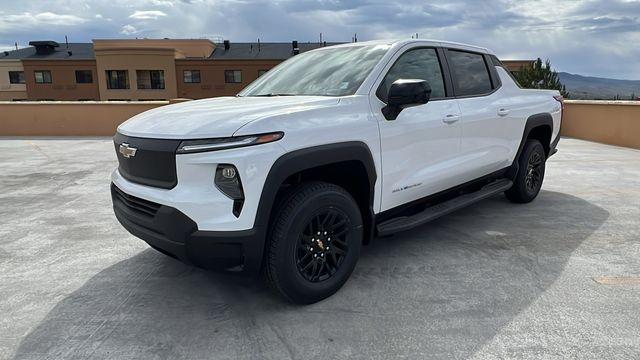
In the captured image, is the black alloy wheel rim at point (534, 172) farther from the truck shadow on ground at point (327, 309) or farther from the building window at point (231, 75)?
the building window at point (231, 75)

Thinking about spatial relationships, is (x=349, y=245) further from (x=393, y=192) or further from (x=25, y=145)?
(x=25, y=145)

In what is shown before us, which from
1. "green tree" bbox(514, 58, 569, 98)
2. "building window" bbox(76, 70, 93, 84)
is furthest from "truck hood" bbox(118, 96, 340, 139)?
A: "building window" bbox(76, 70, 93, 84)

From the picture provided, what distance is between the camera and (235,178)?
8.80ft

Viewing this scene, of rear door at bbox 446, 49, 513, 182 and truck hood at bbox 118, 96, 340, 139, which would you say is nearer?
truck hood at bbox 118, 96, 340, 139

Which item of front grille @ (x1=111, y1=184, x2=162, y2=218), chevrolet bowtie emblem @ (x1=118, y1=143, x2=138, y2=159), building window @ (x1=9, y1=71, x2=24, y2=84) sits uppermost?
building window @ (x1=9, y1=71, x2=24, y2=84)

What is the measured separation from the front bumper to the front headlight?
14.7 inches

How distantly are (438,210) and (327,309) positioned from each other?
1.55m

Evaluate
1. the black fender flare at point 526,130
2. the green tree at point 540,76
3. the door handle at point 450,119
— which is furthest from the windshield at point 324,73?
the green tree at point 540,76

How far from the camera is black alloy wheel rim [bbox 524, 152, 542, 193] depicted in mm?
5672

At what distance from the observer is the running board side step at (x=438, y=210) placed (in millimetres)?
3676

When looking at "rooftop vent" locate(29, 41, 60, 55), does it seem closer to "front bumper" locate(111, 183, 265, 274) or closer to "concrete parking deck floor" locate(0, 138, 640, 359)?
"concrete parking deck floor" locate(0, 138, 640, 359)

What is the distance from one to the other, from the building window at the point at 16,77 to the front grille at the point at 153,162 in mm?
56684

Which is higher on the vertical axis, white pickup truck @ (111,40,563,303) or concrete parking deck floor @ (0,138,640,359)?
white pickup truck @ (111,40,563,303)

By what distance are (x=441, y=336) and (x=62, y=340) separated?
2.29 metres
